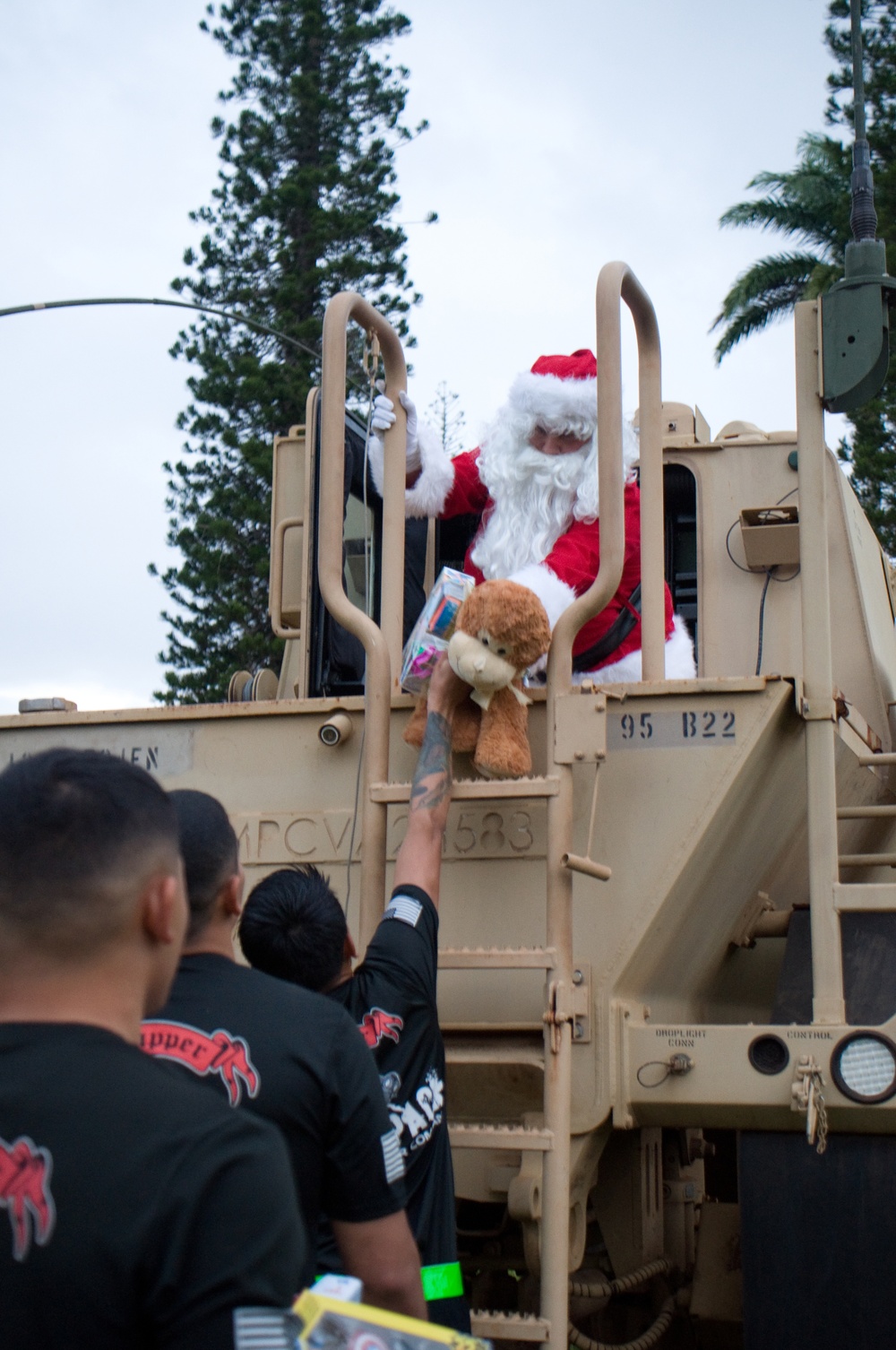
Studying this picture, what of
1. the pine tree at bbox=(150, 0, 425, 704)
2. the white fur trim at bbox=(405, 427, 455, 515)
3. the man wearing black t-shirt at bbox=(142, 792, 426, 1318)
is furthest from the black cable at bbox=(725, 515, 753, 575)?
the pine tree at bbox=(150, 0, 425, 704)

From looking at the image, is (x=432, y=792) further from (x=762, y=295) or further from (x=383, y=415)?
(x=762, y=295)

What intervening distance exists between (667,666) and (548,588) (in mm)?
487

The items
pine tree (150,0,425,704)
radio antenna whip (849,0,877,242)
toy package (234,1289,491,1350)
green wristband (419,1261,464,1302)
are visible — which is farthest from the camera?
pine tree (150,0,425,704)

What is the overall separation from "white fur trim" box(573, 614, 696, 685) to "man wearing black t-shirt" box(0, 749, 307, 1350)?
247cm

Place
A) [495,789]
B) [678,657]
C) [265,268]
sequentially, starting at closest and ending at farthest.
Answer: [495,789] → [678,657] → [265,268]

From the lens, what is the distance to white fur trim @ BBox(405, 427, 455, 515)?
434cm

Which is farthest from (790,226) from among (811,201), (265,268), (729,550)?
(729,550)

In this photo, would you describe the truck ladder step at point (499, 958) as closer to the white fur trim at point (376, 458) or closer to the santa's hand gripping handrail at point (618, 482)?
the santa's hand gripping handrail at point (618, 482)

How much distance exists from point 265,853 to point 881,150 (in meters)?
22.4

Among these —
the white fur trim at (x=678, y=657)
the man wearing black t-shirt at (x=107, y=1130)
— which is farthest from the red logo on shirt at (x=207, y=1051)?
the white fur trim at (x=678, y=657)

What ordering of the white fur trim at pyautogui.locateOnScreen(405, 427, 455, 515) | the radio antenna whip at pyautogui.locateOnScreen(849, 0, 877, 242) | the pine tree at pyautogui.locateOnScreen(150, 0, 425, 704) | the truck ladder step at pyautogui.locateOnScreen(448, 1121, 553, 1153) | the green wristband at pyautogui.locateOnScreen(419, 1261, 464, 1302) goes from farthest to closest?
the pine tree at pyautogui.locateOnScreen(150, 0, 425, 704), the white fur trim at pyautogui.locateOnScreen(405, 427, 455, 515), the radio antenna whip at pyautogui.locateOnScreen(849, 0, 877, 242), the truck ladder step at pyautogui.locateOnScreen(448, 1121, 553, 1153), the green wristband at pyautogui.locateOnScreen(419, 1261, 464, 1302)

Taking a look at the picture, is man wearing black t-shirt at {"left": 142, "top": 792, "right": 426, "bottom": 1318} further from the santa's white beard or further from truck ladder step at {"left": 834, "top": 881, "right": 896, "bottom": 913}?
the santa's white beard

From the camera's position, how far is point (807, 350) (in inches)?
142

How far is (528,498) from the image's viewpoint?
14.1ft
